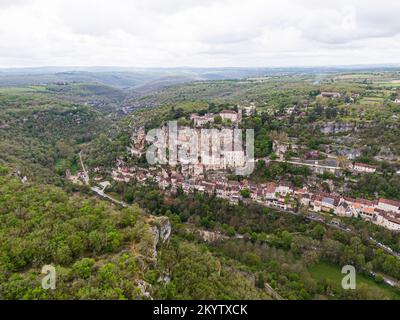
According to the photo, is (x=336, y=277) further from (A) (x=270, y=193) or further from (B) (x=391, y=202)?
(A) (x=270, y=193)

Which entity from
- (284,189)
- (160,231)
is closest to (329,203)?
(284,189)

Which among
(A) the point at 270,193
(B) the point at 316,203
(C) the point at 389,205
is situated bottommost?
(B) the point at 316,203

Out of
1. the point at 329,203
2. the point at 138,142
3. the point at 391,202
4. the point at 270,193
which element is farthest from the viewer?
the point at 138,142

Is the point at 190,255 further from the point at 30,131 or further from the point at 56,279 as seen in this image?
the point at 30,131

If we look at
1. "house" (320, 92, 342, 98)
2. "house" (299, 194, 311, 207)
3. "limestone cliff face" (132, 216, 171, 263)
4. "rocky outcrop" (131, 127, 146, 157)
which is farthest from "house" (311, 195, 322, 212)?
"house" (320, 92, 342, 98)
